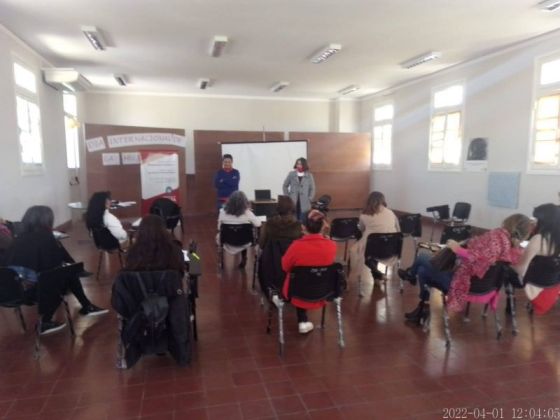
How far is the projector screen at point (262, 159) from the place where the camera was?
952 cm

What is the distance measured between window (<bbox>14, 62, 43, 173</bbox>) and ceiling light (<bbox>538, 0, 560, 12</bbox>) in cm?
717

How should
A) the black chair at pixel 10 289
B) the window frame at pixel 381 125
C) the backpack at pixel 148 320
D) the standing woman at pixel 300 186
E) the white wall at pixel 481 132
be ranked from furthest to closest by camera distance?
the window frame at pixel 381 125 → the white wall at pixel 481 132 → the standing woman at pixel 300 186 → the black chair at pixel 10 289 → the backpack at pixel 148 320

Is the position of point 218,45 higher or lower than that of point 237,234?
higher

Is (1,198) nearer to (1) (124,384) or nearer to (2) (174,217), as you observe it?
(2) (174,217)

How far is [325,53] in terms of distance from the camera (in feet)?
21.7

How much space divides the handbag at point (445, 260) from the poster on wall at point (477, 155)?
16.3 feet

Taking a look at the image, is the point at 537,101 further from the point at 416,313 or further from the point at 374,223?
the point at 416,313

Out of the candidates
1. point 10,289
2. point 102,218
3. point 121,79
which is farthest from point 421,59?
point 10,289

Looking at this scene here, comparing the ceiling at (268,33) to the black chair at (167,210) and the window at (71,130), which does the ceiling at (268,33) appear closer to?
the window at (71,130)

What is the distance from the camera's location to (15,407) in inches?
88.9

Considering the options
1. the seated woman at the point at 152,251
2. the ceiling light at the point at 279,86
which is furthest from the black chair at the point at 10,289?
the ceiling light at the point at 279,86

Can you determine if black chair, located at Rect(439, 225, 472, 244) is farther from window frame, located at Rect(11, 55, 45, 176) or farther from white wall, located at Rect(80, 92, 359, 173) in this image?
white wall, located at Rect(80, 92, 359, 173)

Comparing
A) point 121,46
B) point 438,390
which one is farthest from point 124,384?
point 121,46

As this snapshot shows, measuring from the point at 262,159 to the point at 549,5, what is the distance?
6.22 meters
